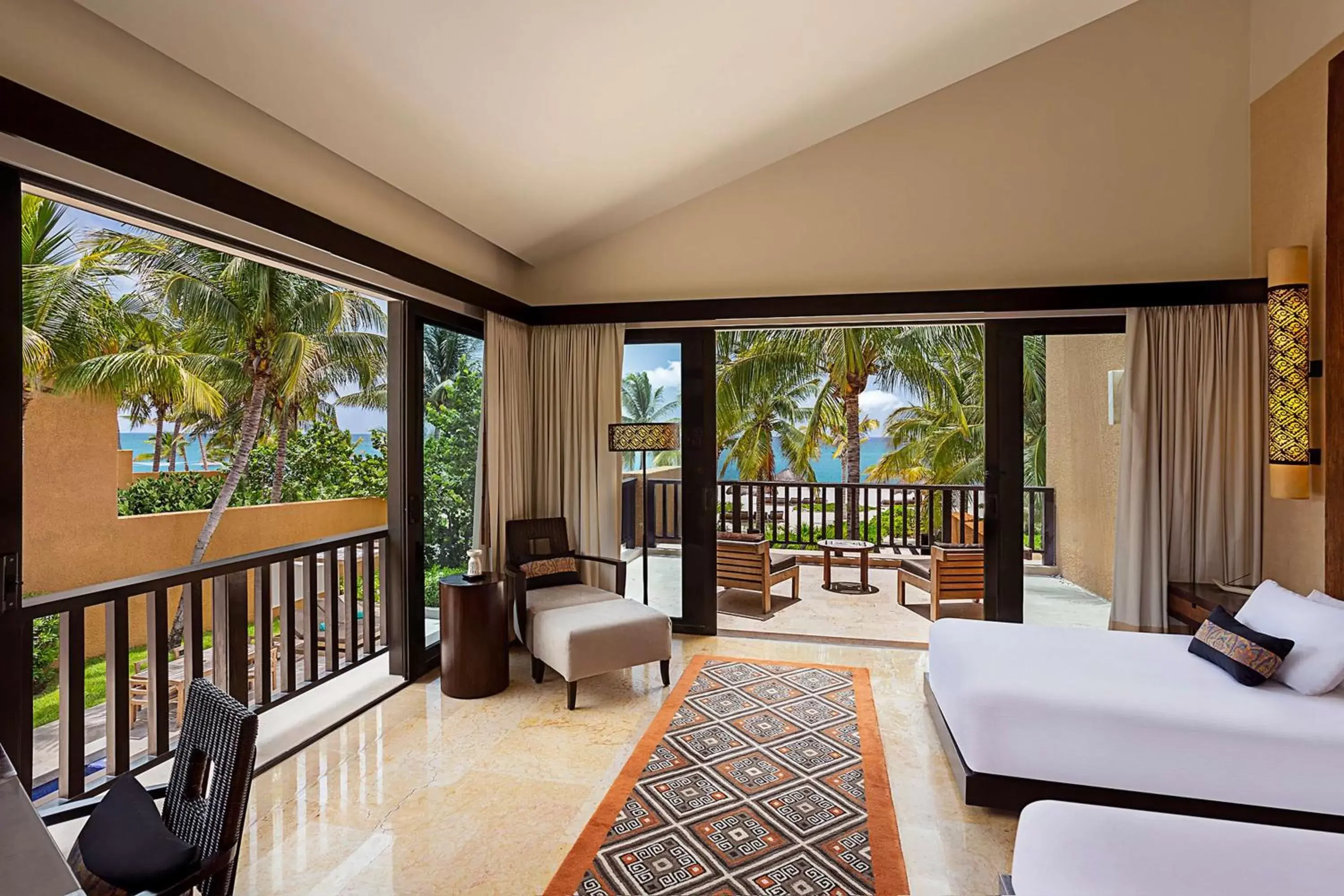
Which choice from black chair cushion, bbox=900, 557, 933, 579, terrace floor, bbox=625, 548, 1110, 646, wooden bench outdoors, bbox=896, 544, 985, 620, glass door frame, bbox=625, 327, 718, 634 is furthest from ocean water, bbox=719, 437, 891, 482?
glass door frame, bbox=625, 327, 718, 634

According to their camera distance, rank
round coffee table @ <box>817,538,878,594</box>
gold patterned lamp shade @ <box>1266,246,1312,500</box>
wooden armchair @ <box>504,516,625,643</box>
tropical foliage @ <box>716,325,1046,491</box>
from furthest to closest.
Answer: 1. tropical foliage @ <box>716,325,1046,491</box>
2. round coffee table @ <box>817,538,878,594</box>
3. wooden armchair @ <box>504,516,625,643</box>
4. gold patterned lamp shade @ <box>1266,246,1312,500</box>

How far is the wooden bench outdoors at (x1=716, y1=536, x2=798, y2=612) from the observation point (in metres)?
5.28

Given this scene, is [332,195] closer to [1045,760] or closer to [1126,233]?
[1045,760]

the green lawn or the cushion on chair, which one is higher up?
the cushion on chair

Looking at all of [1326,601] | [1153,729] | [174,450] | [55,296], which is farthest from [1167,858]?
[174,450]

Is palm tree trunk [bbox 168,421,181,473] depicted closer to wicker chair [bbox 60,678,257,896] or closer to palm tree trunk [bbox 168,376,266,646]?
palm tree trunk [bbox 168,376,266,646]

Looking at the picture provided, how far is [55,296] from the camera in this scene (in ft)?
16.5

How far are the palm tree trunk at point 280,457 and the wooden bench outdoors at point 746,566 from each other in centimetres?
660

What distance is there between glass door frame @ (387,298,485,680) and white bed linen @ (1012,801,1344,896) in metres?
3.17

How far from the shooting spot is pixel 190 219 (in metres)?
2.31

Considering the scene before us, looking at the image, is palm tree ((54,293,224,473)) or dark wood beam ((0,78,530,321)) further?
palm tree ((54,293,224,473))

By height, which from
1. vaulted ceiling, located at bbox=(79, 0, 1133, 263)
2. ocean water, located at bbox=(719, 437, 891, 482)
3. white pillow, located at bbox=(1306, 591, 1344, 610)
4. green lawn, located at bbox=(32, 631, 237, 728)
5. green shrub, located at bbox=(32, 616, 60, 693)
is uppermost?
vaulted ceiling, located at bbox=(79, 0, 1133, 263)

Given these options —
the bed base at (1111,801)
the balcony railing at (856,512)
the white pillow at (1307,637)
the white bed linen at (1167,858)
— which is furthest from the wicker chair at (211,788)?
the balcony railing at (856,512)

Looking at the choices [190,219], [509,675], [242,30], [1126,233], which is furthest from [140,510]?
[1126,233]
